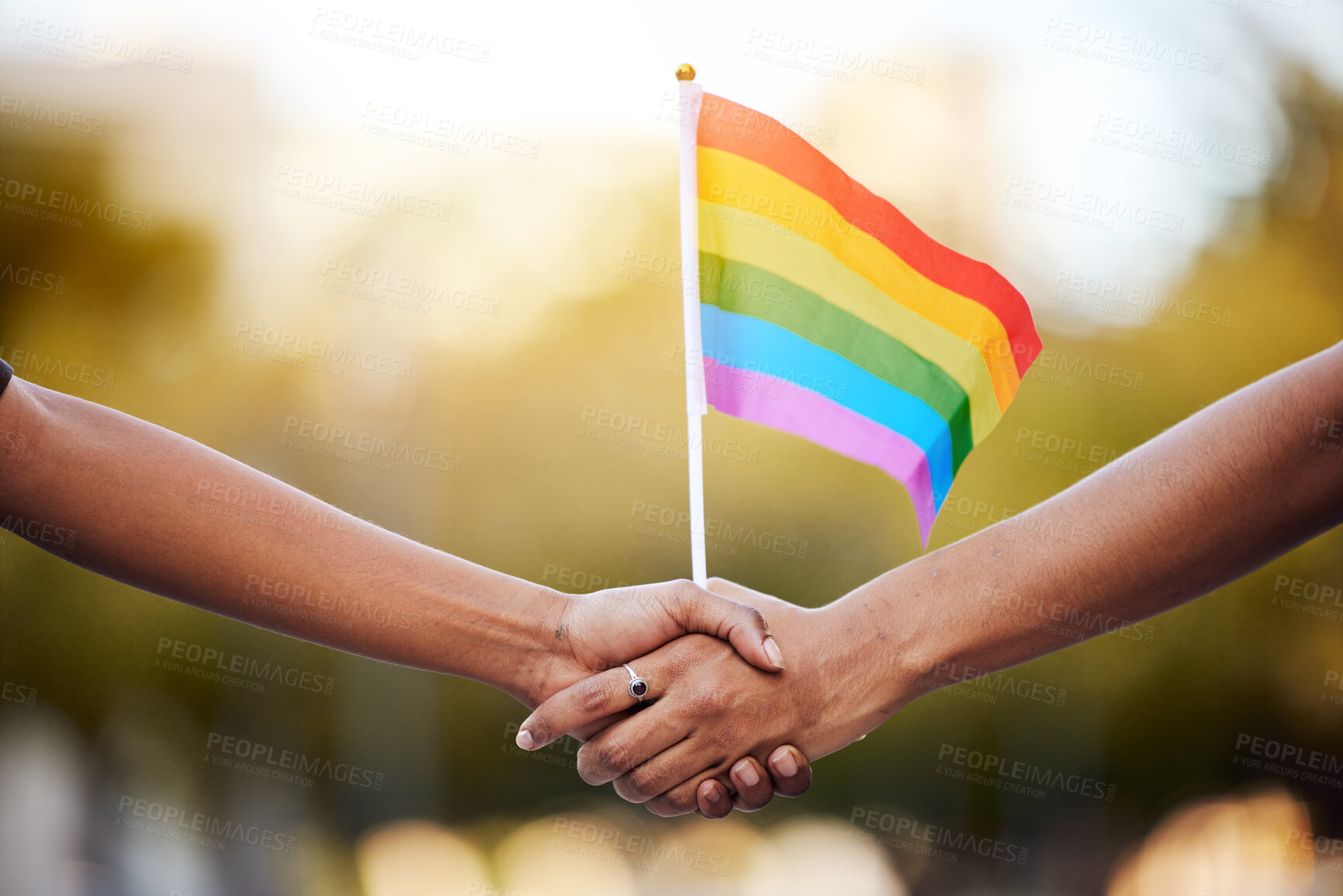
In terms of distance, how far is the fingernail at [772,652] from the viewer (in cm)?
234

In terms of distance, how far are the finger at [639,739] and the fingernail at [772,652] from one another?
0.27 metres

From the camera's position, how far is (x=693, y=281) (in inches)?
90.1

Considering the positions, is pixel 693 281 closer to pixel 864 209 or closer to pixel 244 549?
pixel 864 209

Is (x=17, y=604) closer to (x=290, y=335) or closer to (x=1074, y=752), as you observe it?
(x=290, y=335)

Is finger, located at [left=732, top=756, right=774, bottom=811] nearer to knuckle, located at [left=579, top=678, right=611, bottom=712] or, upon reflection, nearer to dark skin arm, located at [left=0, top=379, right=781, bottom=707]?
dark skin arm, located at [left=0, top=379, right=781, bottom=707]

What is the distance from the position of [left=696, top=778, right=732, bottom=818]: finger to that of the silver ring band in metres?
→ 0.28

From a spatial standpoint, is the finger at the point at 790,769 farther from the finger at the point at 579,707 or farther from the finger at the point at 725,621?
the finger at the point at 579,707

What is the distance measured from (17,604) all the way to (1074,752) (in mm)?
14158

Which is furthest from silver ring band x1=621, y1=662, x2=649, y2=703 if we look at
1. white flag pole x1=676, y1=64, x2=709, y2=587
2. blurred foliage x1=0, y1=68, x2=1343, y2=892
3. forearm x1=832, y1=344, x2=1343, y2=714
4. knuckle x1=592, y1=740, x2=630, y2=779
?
blurred foliage x1=0, y1=68, x2=1343, y2=892

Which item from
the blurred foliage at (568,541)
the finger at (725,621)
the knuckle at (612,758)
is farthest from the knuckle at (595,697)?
the blurred foliage at (568,541)

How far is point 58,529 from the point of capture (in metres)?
2.13

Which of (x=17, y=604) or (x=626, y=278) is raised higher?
(x=626, y=278)

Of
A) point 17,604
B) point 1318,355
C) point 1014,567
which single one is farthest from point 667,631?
point 17,604

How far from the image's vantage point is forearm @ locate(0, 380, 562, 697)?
2135 mm
